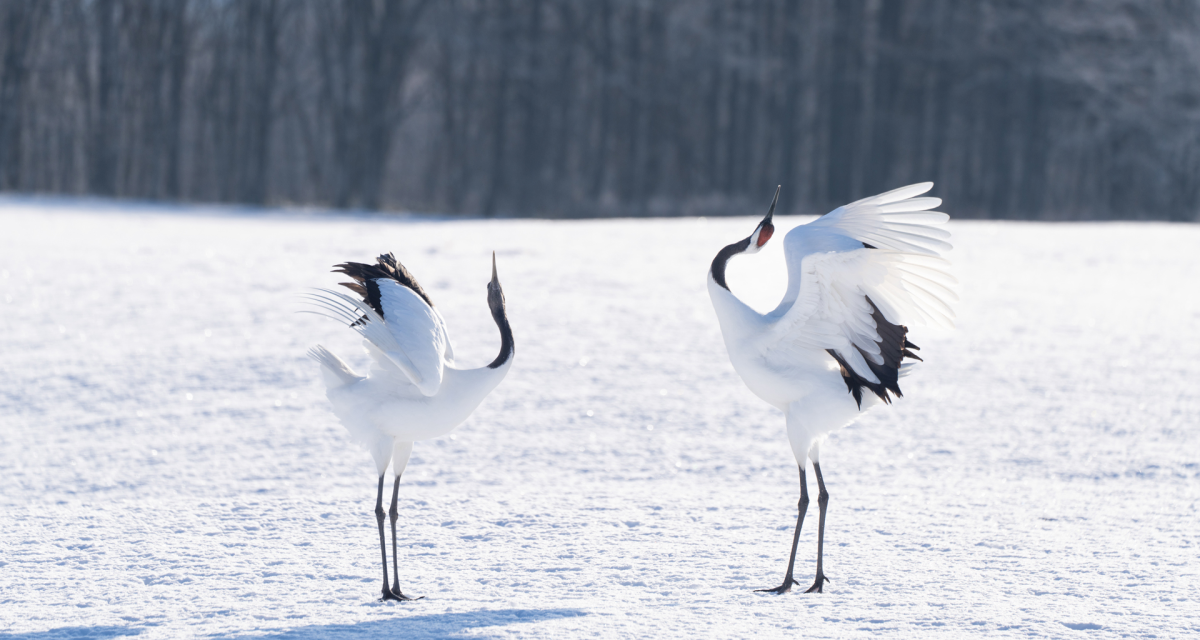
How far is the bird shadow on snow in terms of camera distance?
3096 mm

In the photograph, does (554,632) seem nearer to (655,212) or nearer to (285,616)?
(285,616)

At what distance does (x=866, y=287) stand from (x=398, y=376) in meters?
1.60

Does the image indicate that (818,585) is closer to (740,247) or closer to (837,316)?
(837,316)

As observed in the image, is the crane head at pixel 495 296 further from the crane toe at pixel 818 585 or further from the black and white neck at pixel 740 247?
the crane toe at pixel 818 585

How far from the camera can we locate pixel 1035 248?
1156cm

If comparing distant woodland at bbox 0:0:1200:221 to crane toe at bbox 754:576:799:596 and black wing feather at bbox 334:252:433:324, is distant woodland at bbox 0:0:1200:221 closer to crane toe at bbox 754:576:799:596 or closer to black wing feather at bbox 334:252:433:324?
black wing feather at bbox 334:252:433:324

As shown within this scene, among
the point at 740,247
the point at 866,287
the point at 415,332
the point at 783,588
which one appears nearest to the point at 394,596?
the point at 415,332

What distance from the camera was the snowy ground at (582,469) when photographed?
342 cm

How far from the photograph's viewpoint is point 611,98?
2638cm

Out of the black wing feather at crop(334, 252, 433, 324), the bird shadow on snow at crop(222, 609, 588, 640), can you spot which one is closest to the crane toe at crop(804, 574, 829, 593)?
the bird shadow on snow at crop(222, 609, 588, 640)

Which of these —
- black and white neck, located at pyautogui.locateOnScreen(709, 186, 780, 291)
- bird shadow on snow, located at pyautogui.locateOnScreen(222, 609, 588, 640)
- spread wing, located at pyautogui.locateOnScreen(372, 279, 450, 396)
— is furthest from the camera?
black and white neck, located at pyautogui.locateOnScreen(709, 186, 780, 291)

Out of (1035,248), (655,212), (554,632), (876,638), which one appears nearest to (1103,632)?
(876,638)

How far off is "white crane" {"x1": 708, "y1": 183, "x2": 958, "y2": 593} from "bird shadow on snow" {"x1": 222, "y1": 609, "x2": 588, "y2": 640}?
851mm

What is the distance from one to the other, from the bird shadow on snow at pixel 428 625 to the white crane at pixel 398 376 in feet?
0.79
